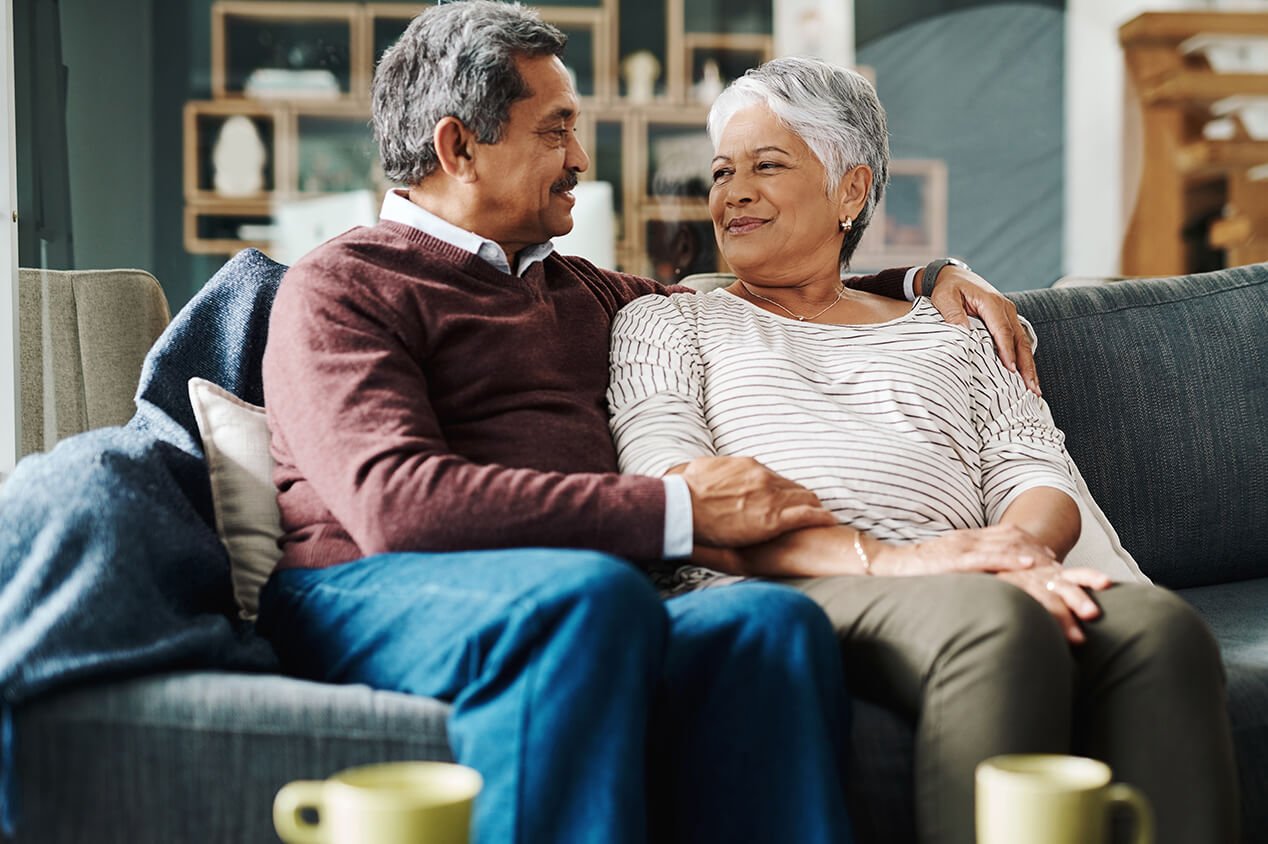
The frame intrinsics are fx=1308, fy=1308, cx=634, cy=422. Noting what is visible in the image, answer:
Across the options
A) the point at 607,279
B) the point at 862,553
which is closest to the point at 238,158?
the point at 607,279

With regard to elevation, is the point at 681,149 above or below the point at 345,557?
above

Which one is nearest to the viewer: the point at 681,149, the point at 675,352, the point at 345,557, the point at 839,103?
the point at 345,557

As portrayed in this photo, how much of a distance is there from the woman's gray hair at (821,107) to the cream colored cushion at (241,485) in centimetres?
78

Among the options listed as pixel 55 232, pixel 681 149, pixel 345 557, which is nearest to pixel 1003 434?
pixel 345 557

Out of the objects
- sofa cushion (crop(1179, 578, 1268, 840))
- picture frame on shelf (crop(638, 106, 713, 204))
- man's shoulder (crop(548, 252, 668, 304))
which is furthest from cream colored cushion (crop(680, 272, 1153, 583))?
picture frame on shelf (crop(638, 106, 713, 204))

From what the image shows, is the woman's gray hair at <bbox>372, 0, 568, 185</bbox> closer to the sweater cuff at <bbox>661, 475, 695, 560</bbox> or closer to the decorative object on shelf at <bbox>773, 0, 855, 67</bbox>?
the sweater cuff at <bbox>661, 475, 695, 560</bbox>

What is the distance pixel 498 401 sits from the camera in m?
1.55

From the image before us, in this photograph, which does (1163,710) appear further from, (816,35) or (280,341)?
(816,35)

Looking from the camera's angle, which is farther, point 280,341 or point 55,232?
point 55,232

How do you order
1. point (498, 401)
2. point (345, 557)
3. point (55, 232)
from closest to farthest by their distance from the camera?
point (345, 557) → point (498, 401) → point (55, 232)

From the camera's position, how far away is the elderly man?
1.15 m

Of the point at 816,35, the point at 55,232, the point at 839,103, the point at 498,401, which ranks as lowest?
the point at 498,401

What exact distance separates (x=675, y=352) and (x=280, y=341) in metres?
0.50

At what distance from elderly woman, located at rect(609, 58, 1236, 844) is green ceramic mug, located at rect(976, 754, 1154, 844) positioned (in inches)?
16.8
